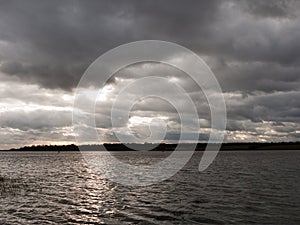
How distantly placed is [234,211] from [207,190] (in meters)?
16.3

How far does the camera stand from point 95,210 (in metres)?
35.7

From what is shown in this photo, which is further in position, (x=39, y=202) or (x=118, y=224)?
(x=39, y=202)

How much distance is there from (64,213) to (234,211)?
17.5 meters

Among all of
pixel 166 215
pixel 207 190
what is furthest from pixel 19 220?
pixel 207 190

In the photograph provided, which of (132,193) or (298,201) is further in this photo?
(132,193)

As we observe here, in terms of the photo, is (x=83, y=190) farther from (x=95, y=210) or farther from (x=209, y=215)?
(x=209, y=215)

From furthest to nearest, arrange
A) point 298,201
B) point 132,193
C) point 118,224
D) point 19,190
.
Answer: point 19,190, point 132,193, point 298,201, point 118,224

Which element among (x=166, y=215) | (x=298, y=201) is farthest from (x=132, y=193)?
(x=298, y=201)

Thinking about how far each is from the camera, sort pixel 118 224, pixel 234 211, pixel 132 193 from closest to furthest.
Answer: pixel 118 224 → pixel 234 211 → pixel 132 193

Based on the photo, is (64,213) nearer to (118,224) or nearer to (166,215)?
(118,224)

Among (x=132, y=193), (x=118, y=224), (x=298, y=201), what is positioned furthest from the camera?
(x=132, y=193)

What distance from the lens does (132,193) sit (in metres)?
47.5

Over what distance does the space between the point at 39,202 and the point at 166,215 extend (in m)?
17.3

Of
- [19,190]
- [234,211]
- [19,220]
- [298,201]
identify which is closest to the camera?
[19,220]
